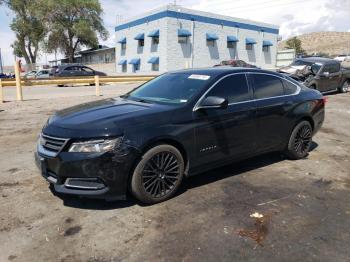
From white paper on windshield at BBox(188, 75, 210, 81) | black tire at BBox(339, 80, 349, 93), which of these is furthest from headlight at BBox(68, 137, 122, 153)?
black tire at BBox(339, 80, 349, 93)

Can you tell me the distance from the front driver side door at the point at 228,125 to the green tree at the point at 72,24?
1942 inches

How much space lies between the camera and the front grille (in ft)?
13.4

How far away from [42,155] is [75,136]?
0.56 m

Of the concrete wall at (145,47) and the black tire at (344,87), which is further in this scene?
the concrete wall at (145,47)

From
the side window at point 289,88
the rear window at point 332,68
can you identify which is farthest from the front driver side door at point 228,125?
the rear window at point 332,68

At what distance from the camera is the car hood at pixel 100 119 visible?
161 inches

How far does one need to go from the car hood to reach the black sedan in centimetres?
1

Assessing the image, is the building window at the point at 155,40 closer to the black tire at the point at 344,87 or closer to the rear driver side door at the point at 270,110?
the black tire at the point at 344,87

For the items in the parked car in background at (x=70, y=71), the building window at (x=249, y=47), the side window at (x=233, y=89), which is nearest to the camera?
the side window at (x=233, y=89)

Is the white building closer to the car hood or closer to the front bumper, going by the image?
the car hood

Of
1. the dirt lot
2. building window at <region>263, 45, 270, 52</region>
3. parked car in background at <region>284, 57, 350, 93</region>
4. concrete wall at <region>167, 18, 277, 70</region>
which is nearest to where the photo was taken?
the dirt lot

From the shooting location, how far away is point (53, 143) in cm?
423

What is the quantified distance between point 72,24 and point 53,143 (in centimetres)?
5257

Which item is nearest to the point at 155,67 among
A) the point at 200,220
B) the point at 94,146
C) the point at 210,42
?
the point at 210,42
